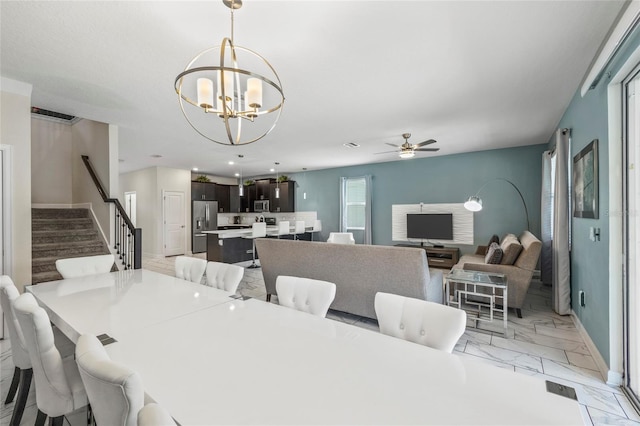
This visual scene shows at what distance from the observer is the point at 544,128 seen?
4480 mm

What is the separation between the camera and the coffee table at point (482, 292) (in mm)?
3014

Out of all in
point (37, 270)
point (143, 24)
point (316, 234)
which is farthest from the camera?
point (316, 234)

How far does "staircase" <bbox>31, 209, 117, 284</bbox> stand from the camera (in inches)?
151

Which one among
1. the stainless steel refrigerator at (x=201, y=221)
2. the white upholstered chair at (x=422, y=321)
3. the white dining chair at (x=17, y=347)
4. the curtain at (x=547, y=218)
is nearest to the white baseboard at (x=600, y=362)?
the white upholstered chair at (x=422, y=321)

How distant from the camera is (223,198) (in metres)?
9.52

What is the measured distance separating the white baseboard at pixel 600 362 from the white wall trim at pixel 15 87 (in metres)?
5.84

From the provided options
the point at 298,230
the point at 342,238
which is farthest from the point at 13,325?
the point at 298,230

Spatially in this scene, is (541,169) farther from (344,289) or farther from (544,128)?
A: (344,289)

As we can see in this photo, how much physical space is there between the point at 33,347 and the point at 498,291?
4118mm

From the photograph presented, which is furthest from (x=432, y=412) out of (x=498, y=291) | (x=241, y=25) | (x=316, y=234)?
(x=316, y=234)

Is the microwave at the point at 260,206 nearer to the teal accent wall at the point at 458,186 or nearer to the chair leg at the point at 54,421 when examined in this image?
the teal accent wall at the point at 458,186

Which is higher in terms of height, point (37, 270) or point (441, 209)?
point (441, 209)

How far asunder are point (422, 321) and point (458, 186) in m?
5.71

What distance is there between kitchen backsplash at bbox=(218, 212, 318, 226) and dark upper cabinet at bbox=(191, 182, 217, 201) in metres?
0.75
